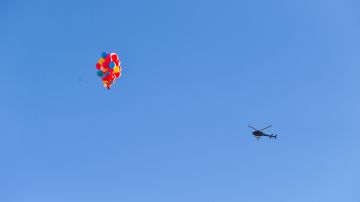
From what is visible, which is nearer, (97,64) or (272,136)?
(97,64)

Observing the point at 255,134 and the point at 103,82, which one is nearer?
the point at 103,82

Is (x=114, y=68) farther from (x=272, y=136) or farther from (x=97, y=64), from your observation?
(x=272, y=136)

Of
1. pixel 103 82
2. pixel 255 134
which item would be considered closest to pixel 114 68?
pixel 103 82

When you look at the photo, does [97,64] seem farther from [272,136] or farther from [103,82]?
[272,136]

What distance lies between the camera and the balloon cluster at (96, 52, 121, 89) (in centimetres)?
13550

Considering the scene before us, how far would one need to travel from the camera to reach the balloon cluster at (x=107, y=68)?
136 meters

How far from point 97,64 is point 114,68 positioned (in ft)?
8.78

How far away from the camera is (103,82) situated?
13600 cm

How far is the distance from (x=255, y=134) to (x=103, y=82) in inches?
1018

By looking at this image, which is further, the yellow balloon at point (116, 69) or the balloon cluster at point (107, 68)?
the yellow balloon at point (116, 69)

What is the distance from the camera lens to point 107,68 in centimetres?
13562

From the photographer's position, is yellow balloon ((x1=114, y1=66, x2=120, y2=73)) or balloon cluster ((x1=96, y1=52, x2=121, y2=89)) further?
yellow balloon ((x1=114, y1=66, x2=120, y2=73))

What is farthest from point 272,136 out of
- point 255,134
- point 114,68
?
point 114,68

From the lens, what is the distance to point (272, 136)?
14562 centimetres
